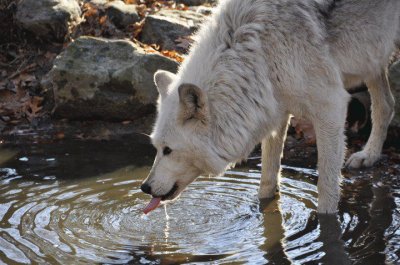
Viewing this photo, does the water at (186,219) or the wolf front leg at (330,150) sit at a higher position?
the wolf front leg at (330,150)

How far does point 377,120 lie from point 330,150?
192 centimetres

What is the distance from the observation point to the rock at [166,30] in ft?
34.4

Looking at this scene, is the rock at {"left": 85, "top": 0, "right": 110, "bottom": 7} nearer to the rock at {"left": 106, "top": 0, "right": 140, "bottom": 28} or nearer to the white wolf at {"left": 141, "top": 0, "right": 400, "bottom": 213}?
the rock at {"left": 106, "top": 0, "right": 140, "bottom": 28}

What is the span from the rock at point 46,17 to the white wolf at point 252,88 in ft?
17.3

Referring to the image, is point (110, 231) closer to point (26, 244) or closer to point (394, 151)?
point (26, 244)

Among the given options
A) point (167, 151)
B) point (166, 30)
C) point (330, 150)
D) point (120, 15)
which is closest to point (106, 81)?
point (166, 30)

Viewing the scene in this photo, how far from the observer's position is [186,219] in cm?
612

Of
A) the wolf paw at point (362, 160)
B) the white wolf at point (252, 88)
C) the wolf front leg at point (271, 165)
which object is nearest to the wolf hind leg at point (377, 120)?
the wolf paw at point (362, 160)

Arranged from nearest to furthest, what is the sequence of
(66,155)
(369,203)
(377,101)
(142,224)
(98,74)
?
1. (142,224)
2. (369,203)
3. (377,101)
4. (66,155)
5. (98,74)

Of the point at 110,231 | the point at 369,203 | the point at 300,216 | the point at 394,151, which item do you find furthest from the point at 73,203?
the point at 394,151

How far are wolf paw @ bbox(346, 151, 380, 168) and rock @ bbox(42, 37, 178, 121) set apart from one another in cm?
267

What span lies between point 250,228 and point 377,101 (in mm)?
2630

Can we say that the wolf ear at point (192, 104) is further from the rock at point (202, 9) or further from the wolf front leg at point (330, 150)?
the rock at point (202, 9)

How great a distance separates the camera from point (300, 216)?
20.3 feet
